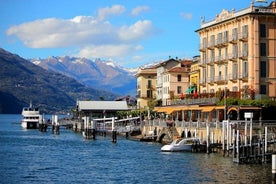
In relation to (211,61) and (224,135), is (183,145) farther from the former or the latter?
(211,61)

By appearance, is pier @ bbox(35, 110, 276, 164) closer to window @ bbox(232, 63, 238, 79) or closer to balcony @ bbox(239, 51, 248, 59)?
window @ bbox(232, 63, 238, 79)

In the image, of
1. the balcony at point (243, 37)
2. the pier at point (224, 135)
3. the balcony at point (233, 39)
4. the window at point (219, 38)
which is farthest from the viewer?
the window at point (219, 38)

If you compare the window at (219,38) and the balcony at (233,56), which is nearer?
the balcony at (233,56)

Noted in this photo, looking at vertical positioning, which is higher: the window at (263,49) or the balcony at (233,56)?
the window at (263,49)

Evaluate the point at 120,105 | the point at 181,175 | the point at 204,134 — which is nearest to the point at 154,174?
the point at 181,175

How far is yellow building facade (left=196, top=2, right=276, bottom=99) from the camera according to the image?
337ft

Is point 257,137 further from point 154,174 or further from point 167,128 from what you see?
point 167,128

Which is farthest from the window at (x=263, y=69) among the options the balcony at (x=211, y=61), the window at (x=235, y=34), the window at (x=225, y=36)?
the balcony at (x=211, y=61)

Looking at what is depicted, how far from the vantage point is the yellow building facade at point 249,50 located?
102750mm

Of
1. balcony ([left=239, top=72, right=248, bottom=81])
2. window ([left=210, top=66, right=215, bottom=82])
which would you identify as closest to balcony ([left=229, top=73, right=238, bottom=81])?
balcony ([left=239, top=72, right=248, bottom=81])

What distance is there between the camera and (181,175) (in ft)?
201

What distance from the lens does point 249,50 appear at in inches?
4058

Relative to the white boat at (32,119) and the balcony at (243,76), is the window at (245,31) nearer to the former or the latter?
the balcony at (243,76)

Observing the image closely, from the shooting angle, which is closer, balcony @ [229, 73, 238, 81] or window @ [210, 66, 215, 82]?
balcony @ [229, 73, 238, 81]
